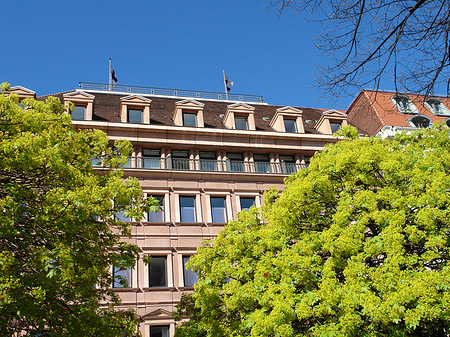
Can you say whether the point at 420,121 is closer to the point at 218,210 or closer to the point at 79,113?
the point at 218,210

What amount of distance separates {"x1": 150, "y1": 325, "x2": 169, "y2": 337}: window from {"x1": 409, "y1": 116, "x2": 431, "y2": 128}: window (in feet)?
67.3

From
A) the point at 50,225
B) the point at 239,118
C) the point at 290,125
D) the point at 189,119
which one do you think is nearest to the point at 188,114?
the point at 189,119

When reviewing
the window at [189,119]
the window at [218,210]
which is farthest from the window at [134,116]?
the window at [218,210]

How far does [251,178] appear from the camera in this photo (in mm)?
24609

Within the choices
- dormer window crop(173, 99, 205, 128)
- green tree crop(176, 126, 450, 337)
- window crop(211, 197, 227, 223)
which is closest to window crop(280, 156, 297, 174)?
window crop(211, 197, 227, 223)

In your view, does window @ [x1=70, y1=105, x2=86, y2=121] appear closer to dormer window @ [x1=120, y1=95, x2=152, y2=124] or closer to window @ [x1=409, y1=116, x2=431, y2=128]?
dormer window @ [x1=120, y1=95, x2=152, y2=124]

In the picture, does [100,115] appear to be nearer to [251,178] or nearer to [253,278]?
[251,178]

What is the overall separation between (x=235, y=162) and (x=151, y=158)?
16.3ft

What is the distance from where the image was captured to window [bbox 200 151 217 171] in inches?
963

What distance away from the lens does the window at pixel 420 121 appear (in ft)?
93.7

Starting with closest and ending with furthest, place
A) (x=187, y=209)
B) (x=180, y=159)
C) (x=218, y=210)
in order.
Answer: (x=187, y=209), (x=218, y=210), (x=180, y=159)

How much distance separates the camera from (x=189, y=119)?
26.2 m

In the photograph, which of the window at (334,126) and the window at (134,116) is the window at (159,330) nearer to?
the window at (134,116)

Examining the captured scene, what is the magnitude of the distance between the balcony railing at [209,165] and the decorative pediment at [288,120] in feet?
9.62
